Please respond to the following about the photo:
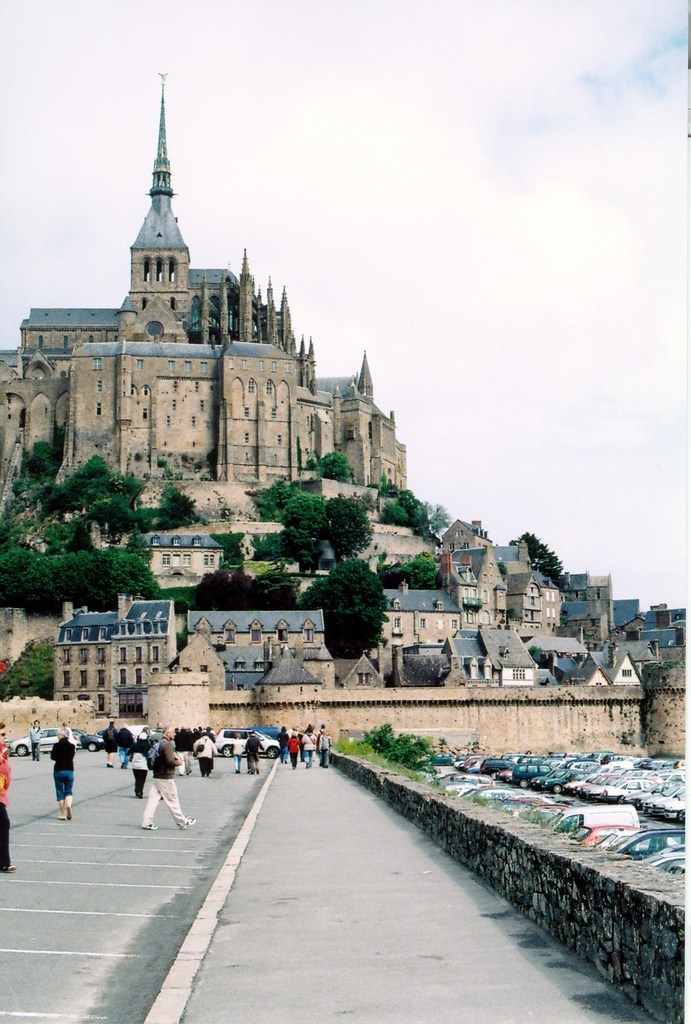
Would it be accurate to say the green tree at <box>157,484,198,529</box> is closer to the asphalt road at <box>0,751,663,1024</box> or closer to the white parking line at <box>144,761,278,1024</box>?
the asphalt road at <box>0,751,663,1024</box>

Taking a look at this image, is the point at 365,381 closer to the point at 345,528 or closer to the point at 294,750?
the point at 345,528

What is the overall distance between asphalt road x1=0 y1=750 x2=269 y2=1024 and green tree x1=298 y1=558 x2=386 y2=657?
4721 centimetres

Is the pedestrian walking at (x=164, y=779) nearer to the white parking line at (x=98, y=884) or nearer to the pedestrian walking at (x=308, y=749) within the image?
the white parking line at (x=98, y=884)

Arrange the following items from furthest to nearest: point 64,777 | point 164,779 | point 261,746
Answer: point 261,746
point 64,777
point 164,779

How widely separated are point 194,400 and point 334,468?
1021 centimetres

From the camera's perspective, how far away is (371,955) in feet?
19.4

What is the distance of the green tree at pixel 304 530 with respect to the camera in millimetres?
75438

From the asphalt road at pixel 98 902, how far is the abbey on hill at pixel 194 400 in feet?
226

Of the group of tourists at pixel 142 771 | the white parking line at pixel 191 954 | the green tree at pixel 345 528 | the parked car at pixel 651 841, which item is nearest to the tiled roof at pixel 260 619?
the green tree at pixel 345 528

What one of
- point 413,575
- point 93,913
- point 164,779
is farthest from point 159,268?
point 93,913

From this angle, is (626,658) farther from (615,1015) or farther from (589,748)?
(615,1015)

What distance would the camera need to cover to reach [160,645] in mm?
55188

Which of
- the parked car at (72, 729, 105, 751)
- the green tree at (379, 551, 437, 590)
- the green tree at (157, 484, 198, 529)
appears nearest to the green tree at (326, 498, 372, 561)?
the green tree at (379, 551, 437, 590)

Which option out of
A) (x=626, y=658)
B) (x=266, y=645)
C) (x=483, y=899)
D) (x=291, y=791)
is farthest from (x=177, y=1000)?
(x=626, y=658)
